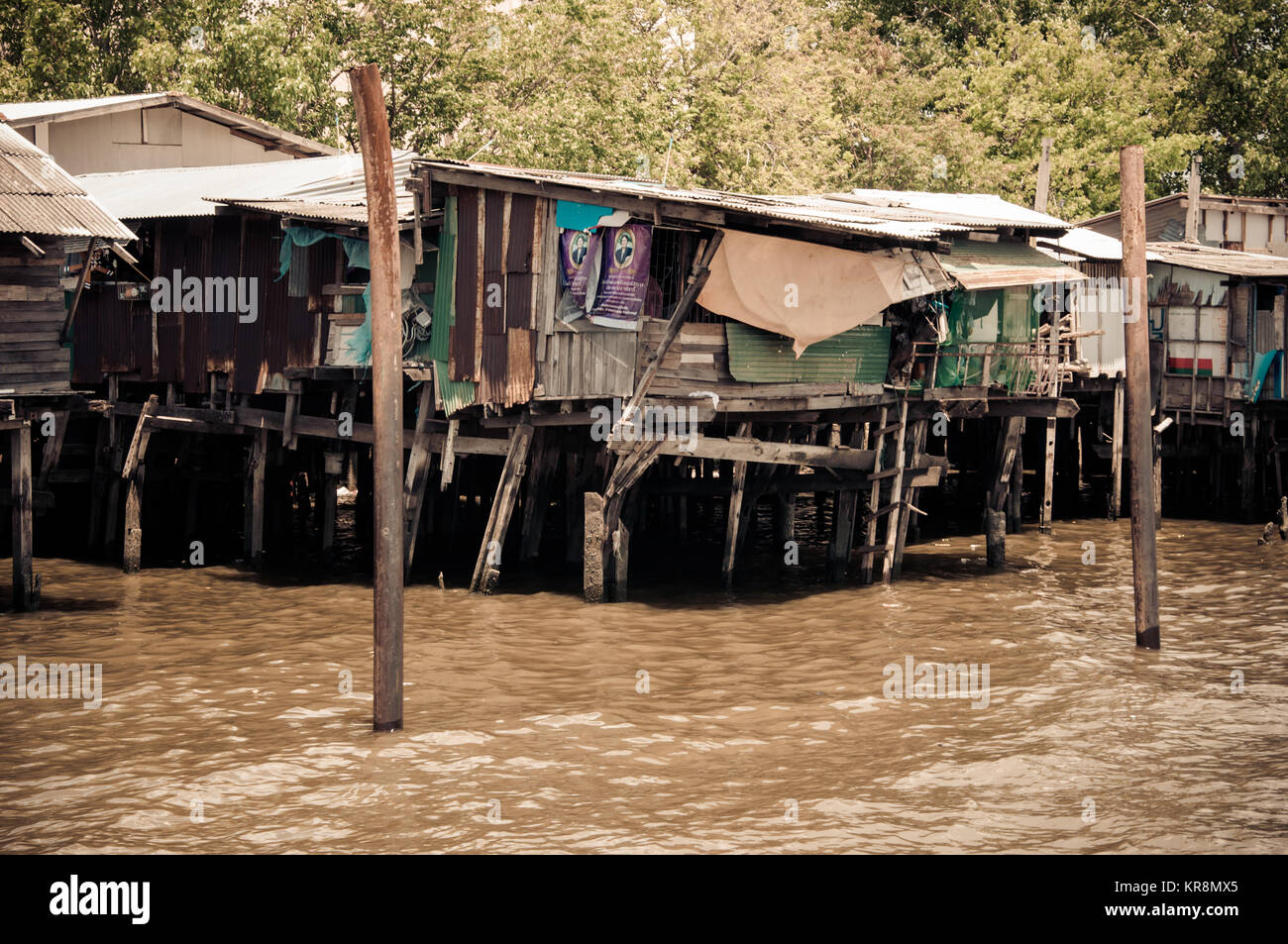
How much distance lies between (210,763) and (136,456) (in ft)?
34.8

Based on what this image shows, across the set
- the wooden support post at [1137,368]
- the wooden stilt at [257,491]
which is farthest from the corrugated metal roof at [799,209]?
the wooden stilt at [257,491]

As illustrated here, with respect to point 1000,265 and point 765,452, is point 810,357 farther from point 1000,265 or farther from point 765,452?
point 1000,265

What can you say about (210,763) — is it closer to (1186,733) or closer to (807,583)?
(1186,733)

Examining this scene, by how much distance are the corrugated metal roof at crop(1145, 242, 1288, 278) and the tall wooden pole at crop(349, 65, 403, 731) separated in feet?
62.9

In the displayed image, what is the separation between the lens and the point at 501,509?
18828 mm

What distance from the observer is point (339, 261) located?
2041 cm

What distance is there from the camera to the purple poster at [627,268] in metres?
17.7

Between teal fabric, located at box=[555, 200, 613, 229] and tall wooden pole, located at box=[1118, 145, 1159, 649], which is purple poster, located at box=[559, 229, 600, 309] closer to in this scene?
teal fabric, located at box=[555, 200, 613, 229]

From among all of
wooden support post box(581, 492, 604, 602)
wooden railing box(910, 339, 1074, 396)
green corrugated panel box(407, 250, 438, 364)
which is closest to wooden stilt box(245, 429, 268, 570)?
green corrugated panel box(407, 250, 438, 364)

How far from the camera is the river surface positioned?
34.2 feet

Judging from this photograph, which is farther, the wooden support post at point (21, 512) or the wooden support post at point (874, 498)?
the wooden support post at point (874, 498)

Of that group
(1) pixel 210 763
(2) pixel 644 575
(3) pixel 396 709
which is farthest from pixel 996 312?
(1) pixel 210 763

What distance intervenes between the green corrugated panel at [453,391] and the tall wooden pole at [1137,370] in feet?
27.2

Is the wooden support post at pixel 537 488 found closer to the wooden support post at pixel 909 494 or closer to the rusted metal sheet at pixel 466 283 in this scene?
the rusted metal sheet at pixel 466 283
